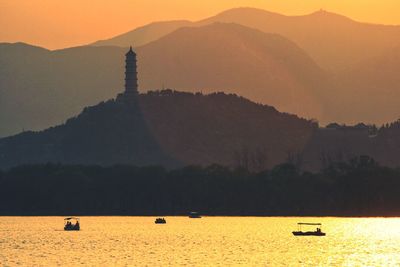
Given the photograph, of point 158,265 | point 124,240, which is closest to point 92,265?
point 158,265

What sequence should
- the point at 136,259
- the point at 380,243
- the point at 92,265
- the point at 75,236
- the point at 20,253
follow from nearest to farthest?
the point at 92,265 → the point at 136,259 → the point at 20,253 → the point at 380,243 → the point at 75,236

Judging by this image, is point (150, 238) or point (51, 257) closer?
point (51, 257)

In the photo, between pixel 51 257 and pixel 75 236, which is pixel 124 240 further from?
pixel 51 257

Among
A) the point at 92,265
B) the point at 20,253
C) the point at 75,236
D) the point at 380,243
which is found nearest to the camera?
the point at 92,265

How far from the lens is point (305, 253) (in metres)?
154

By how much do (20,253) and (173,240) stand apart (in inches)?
1340

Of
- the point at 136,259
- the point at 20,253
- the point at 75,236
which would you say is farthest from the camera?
the point at 75,236

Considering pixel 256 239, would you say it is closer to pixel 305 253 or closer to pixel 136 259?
pixel 305 253

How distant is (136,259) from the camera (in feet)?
466

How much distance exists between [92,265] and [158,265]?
6.75 meters

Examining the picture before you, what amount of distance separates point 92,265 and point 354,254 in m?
36.2

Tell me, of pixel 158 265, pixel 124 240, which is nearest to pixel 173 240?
pixel 124 240

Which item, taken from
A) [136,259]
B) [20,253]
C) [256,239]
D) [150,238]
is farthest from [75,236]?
[136,259]

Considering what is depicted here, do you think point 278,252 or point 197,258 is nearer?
point 197,258
